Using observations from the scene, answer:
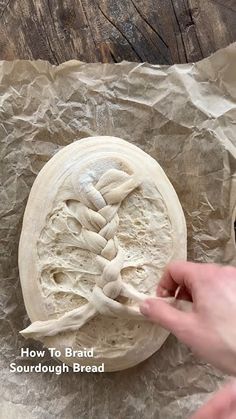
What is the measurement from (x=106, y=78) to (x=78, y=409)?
62cm

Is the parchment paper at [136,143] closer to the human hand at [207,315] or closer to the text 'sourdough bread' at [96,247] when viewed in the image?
the text 'sourdough bread' at [96,247]

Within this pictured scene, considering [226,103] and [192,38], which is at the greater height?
[192,38]

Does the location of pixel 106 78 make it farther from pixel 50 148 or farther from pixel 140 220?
pixel 140 220

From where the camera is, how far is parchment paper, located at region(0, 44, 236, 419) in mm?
1188

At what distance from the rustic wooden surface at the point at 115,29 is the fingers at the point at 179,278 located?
1.45ft

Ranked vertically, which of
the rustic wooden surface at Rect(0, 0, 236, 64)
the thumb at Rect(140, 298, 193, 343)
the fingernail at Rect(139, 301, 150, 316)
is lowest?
the fingernail at Rect(139, 301, 150, 316)

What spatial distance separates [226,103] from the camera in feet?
3.98

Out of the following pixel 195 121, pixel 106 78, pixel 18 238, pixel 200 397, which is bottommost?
pixel 200 397

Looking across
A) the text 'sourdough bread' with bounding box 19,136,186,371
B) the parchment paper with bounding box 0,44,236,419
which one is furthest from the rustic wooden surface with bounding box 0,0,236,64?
the text 'sourdough bread' with bounding box 19,136,186,371

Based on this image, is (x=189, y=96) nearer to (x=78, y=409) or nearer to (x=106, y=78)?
(x=106, y=78)

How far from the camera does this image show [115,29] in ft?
4.06

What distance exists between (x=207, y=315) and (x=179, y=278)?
123mm

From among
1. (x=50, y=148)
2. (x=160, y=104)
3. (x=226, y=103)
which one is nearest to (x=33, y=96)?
(x=50, y=148)

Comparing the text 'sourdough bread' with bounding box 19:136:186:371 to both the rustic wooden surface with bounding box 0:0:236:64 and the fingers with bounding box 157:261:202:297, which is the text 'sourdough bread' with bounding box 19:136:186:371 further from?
the rustic wooden surface with bounding box 0:0:236:64
